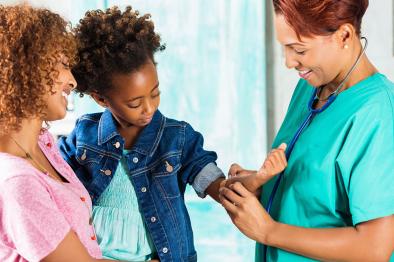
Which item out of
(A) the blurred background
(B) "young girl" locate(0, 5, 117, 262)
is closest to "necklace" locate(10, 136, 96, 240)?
(B) "young girl" locate(0, 5, 117, 262)

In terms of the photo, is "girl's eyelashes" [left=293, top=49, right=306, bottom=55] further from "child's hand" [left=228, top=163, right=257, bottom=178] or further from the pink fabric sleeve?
the pink fabric sleeve

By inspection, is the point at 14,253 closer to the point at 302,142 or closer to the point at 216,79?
the point at 302,142

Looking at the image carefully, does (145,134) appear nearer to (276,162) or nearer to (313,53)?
(276,162)

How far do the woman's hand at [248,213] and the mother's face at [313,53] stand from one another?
29 centimetres

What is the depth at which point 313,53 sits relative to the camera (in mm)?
1347

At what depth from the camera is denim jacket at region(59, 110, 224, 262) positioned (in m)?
1.58

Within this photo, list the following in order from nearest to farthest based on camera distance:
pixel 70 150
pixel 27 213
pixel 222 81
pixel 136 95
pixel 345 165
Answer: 1. pixel 27 213
2. pixel 345 165
3. pixel 136 95
4. pixel 70 150
5. pixel 222 81

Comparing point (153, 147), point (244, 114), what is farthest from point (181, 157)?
point (244, 114)

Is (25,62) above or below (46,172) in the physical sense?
above

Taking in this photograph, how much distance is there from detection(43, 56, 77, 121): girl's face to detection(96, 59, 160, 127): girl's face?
0.19m

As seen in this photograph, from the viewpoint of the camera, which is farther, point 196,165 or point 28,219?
point 196,165

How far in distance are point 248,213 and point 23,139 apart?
50 centimetres

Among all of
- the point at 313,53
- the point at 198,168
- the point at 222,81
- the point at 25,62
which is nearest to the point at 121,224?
the point at 198,168

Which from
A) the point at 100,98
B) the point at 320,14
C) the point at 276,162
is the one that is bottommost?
the point at 276,162
